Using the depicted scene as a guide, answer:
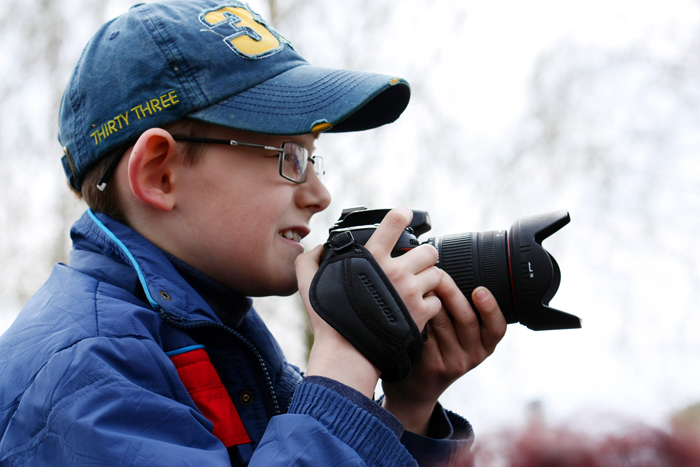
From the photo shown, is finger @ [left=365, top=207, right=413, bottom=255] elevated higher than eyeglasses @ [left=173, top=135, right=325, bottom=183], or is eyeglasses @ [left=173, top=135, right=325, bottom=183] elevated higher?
eyeglasses @ [left=173, top=135, right=325, bottom=183]

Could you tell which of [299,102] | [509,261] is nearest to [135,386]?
[299,102]

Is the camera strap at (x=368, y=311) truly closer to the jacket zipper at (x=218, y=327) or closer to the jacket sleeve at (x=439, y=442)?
the jacket zipper at (x=218, y=327)

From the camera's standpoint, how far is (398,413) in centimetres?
127

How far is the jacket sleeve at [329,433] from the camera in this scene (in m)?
0.81

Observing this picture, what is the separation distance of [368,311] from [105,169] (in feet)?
1.70

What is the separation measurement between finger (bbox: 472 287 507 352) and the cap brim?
39 centimetres

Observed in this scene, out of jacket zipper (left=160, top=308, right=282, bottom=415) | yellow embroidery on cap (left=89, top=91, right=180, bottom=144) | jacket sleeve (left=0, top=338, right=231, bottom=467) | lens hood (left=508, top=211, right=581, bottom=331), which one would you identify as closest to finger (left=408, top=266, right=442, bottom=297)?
lens hood (left=508, top=211, right=581, bottom=331)

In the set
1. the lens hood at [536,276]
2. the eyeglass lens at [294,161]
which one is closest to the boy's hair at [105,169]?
the eyeglass lens at [294,161]

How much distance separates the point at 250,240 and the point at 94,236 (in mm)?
248

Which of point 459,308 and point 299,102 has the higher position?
point 299,102

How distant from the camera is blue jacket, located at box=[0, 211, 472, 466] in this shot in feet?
2.53

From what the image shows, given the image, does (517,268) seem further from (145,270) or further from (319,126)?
(145,270)

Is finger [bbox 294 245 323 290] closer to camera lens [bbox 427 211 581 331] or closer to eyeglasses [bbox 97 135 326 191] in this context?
eyeglasses [bbox 97 135 326 191]

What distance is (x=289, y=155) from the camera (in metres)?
1.16
